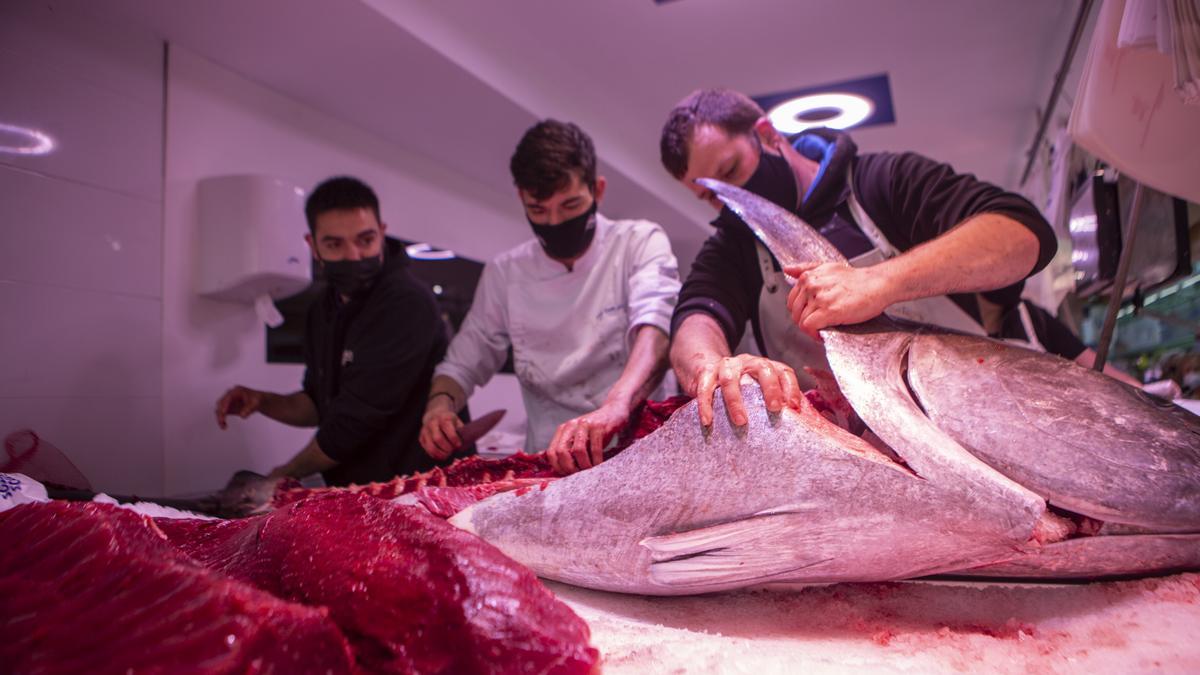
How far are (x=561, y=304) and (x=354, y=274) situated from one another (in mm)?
869

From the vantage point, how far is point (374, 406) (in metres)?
2.42

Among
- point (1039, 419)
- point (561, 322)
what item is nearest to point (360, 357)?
point (561, 322)

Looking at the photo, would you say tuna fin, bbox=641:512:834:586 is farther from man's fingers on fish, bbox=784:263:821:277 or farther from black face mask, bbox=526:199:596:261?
black face mask, bbox=526:199:596:261

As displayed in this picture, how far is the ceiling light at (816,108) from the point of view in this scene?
13.7 ft

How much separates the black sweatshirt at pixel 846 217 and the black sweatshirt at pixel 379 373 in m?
1.25

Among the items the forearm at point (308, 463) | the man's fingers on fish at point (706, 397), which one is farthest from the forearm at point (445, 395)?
the man's fingers on fish at point (706, 397)

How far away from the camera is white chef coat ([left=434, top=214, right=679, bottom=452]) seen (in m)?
2.49

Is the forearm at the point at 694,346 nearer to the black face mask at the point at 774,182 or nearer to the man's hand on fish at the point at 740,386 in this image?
the man's hand on fish at the point at 740,386

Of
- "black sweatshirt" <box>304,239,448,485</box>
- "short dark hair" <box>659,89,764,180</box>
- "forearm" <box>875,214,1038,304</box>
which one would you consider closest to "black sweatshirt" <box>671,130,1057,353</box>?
"forearm" <box>875,214,1038,304</box>

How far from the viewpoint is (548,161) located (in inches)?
89.4

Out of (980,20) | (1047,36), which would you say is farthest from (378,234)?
(1047,36)

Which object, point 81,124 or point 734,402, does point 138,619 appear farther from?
point 81,124

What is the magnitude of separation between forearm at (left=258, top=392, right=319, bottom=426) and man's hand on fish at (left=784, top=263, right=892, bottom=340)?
237cm

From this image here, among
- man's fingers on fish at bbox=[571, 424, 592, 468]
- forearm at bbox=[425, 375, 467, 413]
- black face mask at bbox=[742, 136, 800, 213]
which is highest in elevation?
black face mask at bbox=[742, 136, 800, 213]
